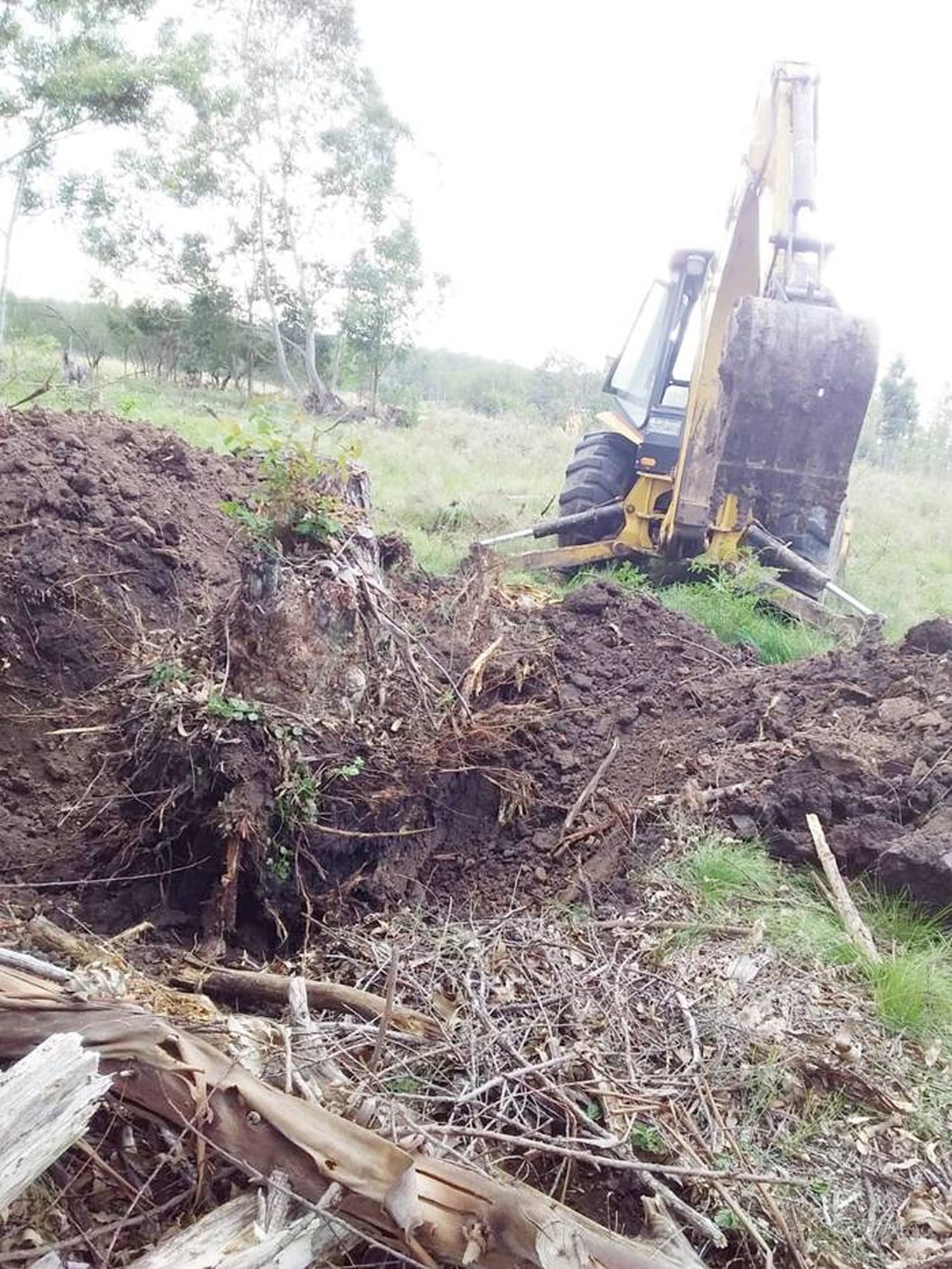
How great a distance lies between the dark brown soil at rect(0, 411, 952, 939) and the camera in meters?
3.21

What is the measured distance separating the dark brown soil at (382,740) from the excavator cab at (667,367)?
2971 millimetres

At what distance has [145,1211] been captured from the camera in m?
1.84

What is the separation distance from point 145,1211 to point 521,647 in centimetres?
312

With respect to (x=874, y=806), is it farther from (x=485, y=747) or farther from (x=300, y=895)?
(x=300, y=895)

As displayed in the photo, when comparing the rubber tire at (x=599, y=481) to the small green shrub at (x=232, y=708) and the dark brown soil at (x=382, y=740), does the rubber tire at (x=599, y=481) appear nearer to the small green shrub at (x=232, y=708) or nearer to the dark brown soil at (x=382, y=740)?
the dark brown soil at (x=382, y=740)

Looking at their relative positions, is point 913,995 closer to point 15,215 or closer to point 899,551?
point 899,551

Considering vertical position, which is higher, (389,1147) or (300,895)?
(389,1147)

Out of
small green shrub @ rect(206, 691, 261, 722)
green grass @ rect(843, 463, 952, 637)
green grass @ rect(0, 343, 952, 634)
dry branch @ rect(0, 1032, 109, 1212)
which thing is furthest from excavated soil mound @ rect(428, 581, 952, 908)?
green grass @ rect(843, 463, 952, 637)

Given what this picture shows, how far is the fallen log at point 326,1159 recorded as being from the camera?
180cm

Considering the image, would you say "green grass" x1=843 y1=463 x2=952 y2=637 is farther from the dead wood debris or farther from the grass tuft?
the dead wood debris

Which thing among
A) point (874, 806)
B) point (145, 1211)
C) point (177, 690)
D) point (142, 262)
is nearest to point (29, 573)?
point (177, 690)

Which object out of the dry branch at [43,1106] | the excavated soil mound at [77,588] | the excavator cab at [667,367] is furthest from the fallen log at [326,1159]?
the excavator cab at [667,367]

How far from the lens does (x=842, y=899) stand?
10.4ft

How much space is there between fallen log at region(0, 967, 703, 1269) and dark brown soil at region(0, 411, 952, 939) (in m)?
1.14
